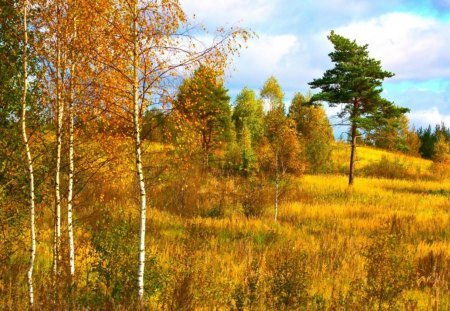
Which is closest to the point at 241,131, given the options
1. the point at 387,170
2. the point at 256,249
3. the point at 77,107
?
the point at 387,170

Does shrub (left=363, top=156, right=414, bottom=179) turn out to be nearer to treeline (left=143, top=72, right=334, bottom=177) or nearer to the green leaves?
treeline (left=143, top=72, right=334, bottom=177)

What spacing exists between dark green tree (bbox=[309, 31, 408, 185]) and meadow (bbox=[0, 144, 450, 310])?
4.81 metres

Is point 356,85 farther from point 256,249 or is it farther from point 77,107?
point 77,107

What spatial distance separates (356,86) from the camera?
27.4 m

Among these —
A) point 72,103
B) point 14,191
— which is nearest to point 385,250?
point 72,103

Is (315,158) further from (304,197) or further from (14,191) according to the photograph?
(14,191)

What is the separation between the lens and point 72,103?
7598 millimetres

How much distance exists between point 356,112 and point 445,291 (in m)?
20.6

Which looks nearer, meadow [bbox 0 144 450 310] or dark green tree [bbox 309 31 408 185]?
meadow [bbox 0 144 450 310]

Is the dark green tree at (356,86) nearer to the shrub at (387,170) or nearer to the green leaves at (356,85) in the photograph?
the green leaves at (356,85)

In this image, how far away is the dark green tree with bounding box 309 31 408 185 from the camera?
26859 millimetres

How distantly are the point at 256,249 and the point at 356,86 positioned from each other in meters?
18.4

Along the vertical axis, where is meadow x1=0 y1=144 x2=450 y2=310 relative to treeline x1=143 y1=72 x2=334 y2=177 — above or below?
below

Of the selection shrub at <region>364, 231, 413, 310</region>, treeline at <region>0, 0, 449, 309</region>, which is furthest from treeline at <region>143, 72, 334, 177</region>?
shrub at <region>364, 231, 413, 310</region>
